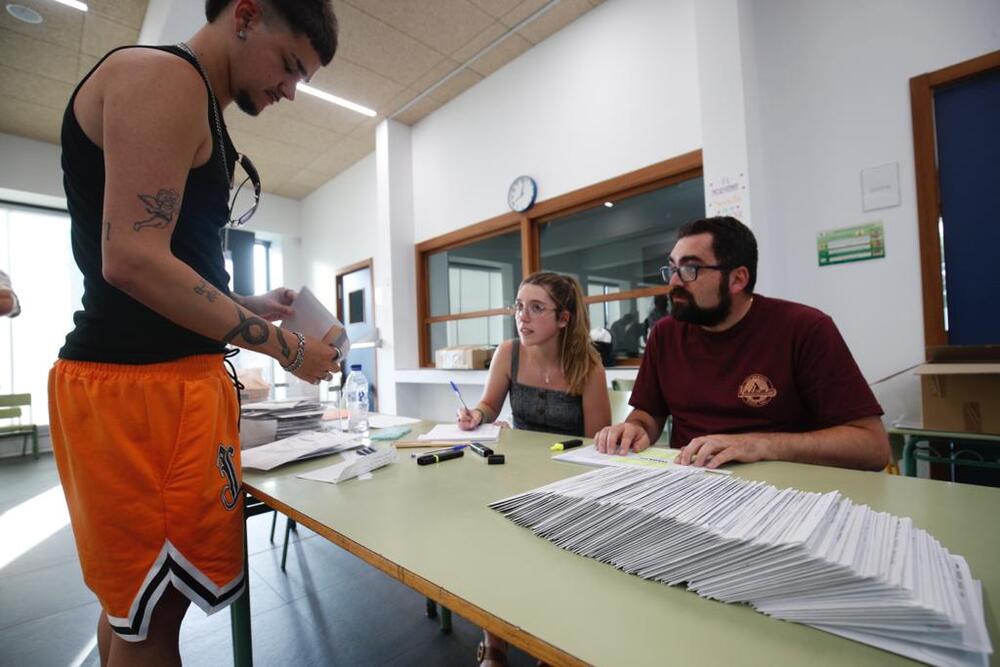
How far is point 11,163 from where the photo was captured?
181 inches

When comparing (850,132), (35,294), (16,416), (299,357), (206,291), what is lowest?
(16,416)

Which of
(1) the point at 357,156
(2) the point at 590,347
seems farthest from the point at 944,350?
(1) the point at 357,156

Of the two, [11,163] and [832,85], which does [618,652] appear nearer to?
[832,85]

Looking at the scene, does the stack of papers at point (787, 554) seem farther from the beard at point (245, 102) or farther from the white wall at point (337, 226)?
the white wall at point (337, 226)

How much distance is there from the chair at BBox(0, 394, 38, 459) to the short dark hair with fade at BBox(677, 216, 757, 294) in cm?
632

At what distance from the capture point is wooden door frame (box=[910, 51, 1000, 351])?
198cm

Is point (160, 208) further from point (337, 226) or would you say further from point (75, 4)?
point (337, 226)

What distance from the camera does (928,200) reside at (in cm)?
200

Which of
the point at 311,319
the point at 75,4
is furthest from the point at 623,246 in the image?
the point at 75,4

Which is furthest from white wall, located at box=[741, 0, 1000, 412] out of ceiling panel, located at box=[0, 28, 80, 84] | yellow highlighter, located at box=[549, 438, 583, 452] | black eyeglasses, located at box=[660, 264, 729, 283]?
ceiling panel, located at box=[0, 28, 80, 84]

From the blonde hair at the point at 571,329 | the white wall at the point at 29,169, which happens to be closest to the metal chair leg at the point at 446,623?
the blonde hair at the point at 571,329

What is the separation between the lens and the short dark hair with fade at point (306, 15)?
0.78 metres

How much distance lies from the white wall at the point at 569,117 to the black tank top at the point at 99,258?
2.62 metres

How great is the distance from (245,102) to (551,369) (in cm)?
136
